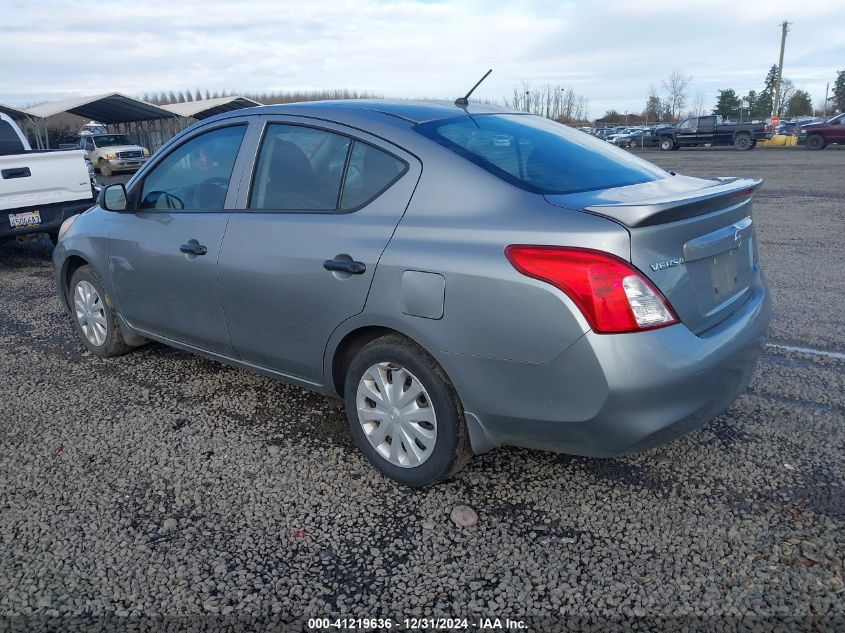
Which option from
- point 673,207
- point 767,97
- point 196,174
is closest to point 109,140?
point 196,174

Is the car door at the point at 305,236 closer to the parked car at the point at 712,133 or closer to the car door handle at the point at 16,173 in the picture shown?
the car door handle at the point at 16,173

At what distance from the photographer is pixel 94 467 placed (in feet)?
11.3

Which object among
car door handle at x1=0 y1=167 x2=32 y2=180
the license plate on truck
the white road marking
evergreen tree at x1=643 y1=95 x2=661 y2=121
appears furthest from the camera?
evergreen tree at x1=643 y1=95 x2=661 y2=121

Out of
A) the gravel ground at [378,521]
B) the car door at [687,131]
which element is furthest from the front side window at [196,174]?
the car door at [687,131]

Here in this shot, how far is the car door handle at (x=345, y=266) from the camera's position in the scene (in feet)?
9.94

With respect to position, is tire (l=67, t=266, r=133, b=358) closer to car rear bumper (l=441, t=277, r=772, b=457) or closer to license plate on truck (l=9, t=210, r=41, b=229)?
car rear bumper (l=441, t=277, r=772, b=457)

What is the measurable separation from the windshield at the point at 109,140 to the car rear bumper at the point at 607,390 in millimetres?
30203

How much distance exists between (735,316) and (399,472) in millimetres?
1605

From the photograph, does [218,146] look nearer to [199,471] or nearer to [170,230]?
[170,230]

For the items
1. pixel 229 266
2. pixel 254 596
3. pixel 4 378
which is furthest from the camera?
pixel 4 378

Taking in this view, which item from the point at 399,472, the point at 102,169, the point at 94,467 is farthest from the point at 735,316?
the point at 102,169

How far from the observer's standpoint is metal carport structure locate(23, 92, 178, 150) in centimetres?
3128

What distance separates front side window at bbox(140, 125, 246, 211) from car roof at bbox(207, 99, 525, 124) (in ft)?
0.74

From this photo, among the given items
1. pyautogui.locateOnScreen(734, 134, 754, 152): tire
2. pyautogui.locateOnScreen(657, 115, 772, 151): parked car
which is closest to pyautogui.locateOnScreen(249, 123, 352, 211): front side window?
pyautogui.locateOnScreen(657, 115, 772, 151): parked car
